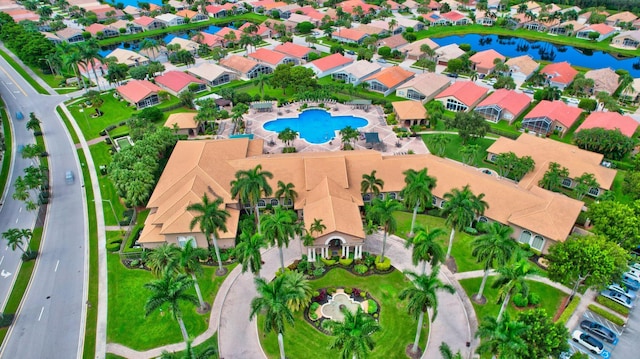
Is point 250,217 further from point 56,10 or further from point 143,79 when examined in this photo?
point 56,10

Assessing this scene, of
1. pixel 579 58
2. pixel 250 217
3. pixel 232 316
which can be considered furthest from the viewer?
pixel 579 58

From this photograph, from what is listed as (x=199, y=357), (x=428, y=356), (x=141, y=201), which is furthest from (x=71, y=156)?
(x=428, y=356)

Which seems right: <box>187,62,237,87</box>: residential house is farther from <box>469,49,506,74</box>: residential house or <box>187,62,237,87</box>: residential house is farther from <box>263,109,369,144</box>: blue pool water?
<box>469,49,506,74</box>: residential house

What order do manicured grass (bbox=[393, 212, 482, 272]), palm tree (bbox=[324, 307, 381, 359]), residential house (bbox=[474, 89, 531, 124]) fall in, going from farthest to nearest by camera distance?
residential house (bbox=[474, 89, 531, 124]), manicured grass (bbox=[393, 212, 482, 272]), palm tree (bbox=[324, 307, 381, 359])

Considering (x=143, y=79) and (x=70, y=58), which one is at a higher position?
(x=70, y=58)

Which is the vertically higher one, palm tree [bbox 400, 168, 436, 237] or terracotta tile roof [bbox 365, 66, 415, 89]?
palm tree [bbox 400, 168, 436, 237]

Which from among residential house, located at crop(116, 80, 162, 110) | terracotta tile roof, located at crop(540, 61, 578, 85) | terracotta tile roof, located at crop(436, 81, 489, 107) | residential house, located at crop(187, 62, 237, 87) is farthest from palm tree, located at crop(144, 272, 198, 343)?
terracotta tile roof, located at crop(540, 61, 578, 85)

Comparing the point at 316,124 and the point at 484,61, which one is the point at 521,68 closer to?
the point at 484,61
